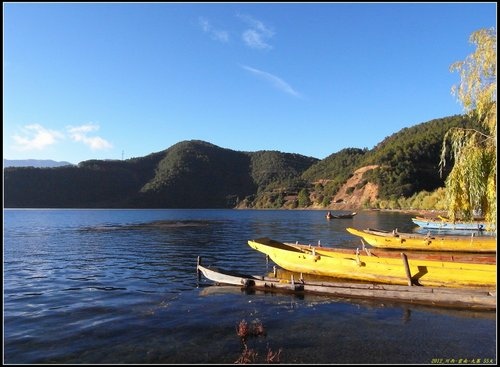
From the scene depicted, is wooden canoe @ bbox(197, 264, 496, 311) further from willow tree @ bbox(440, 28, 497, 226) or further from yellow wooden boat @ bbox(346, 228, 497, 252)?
yellow wooden boat @ bbox(346, 228, 497, 252)

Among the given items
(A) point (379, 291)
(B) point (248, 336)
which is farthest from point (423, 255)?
(B) point (248, 336)

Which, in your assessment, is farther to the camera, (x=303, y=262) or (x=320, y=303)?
(x=303, y=262)

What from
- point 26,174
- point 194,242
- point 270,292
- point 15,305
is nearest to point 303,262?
point 270,292

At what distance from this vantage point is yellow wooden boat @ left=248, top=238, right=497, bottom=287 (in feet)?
56.8

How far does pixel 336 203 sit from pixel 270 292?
176 m

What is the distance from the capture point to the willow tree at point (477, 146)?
13883mm

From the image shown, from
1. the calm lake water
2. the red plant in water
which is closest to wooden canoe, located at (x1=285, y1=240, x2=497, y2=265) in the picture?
the calm lake water

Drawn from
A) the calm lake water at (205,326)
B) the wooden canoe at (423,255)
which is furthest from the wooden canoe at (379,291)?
the wooden canoe at (423,255)

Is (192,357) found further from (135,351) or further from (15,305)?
(15,305)

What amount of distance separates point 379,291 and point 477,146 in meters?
7.69

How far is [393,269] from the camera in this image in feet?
63.5

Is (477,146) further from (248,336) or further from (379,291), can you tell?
(248,336)

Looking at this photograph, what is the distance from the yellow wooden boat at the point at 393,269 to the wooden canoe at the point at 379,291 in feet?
2.94

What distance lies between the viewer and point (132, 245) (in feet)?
147
